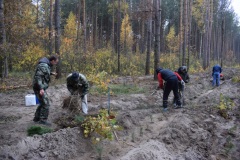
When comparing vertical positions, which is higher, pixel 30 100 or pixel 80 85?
pixel 80 85

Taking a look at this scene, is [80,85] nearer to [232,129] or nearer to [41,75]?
[41,75]

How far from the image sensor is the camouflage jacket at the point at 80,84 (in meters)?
5.37

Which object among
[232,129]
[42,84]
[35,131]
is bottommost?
[232,129]

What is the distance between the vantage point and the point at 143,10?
39.1 feet

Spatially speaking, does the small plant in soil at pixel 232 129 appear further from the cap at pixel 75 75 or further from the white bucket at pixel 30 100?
the white bucket at pixel 30 100

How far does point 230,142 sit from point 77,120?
3.97m

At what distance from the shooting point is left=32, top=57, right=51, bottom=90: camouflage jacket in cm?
455

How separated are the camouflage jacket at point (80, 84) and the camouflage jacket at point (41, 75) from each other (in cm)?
75

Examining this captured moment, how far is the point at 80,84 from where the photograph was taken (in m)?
5.41

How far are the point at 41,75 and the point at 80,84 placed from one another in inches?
46.6

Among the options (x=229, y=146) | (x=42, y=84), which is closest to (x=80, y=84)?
(x=42, y=84)

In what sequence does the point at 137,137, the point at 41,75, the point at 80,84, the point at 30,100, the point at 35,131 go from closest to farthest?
1. the point at 35,131
2. the point at 41,75
3. the point at 137,137
4. the point at 80,84
5. the point at 30,100

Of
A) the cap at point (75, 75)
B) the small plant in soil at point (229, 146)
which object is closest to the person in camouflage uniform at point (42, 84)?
the cap at point (75, 75)

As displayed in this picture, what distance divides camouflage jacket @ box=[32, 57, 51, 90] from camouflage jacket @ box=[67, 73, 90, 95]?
0.75m
